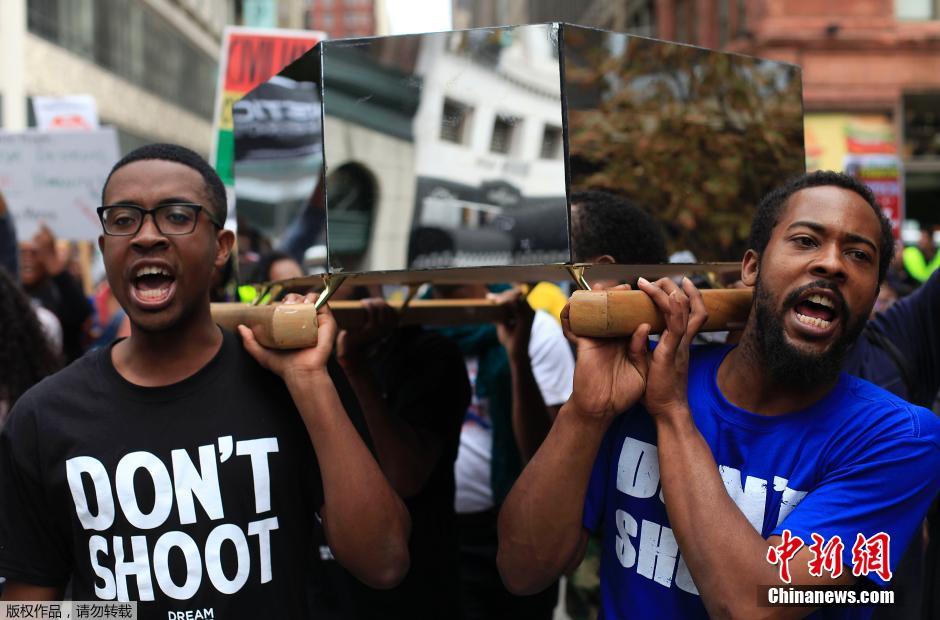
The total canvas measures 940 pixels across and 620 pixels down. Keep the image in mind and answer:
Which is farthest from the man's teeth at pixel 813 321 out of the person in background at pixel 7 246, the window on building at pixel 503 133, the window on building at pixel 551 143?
the person in background at pixel 7 246

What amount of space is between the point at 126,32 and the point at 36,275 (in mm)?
19381

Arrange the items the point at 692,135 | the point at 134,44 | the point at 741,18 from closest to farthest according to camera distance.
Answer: the point at 692,135, the point at 741,18, the point at 134,44

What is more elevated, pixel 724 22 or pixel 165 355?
pixel 724 22

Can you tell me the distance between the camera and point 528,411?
3189 millimetres

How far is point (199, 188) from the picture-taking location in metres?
2.14

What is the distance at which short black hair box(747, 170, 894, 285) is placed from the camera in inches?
76.9

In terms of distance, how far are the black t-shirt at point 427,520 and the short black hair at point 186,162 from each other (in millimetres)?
954

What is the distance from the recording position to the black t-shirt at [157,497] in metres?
1.94

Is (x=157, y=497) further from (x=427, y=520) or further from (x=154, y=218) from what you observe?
(x=427, y=520)

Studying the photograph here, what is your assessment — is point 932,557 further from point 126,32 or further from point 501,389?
point 126,32

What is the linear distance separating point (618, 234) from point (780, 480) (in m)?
0.90

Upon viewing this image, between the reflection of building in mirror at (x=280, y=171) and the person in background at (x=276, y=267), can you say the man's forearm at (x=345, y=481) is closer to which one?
the reflection of building in mirror at (x=280, y=171)

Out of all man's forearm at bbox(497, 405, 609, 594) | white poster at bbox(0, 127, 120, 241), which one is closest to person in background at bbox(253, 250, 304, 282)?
man's forearm at bbox(497, 405, 609, 594)

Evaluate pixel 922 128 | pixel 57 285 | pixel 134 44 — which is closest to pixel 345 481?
pixel 57 285
